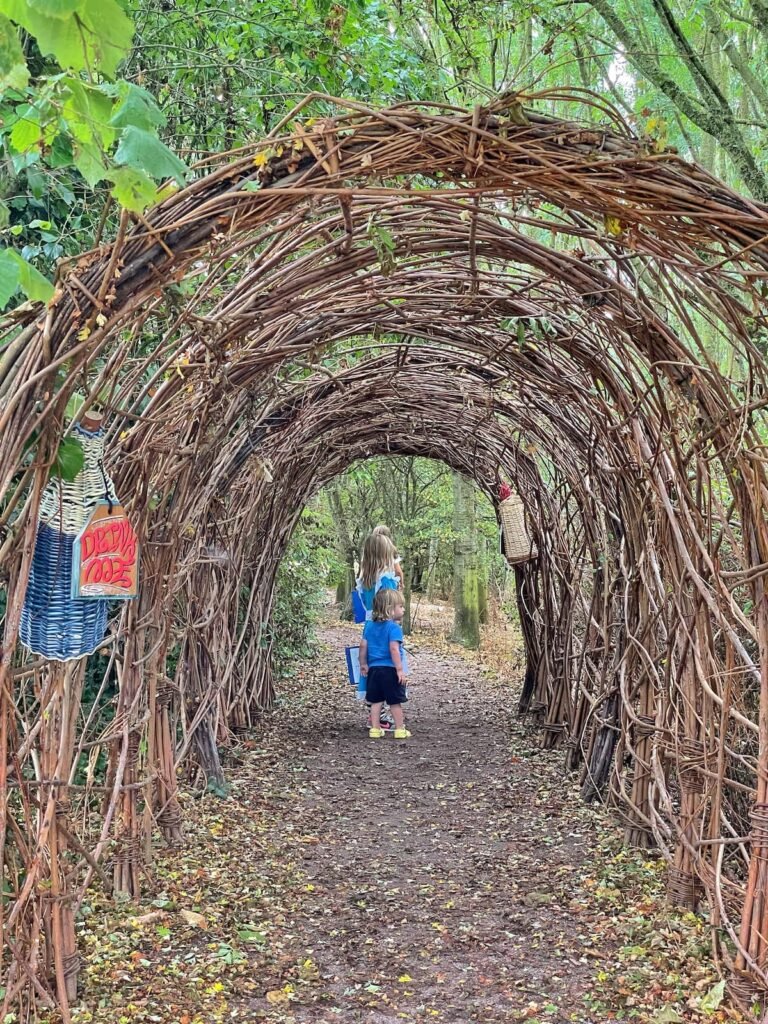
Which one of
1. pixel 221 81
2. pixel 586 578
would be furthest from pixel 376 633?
pixel 221 81

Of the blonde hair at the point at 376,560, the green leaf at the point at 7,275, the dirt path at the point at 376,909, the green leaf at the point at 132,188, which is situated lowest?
the dirt path at the point at 376,909

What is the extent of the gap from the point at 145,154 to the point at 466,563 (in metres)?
10.1

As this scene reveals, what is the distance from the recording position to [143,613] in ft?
10.5

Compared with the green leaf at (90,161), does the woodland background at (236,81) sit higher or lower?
higher

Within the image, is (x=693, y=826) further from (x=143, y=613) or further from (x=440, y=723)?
(x=440, y=723)

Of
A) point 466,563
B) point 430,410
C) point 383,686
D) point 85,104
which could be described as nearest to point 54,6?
point 85,104

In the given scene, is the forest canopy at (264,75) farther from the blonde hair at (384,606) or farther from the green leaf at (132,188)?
the blonde hair at (384,606)

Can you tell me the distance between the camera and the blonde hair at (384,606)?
6.35 meters

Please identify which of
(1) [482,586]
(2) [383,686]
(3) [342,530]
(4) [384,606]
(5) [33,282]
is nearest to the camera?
(5) [33,282]

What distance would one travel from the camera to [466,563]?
11.2 metres

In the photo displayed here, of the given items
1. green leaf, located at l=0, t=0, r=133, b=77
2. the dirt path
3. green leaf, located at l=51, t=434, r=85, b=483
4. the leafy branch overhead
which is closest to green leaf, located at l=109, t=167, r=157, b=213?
the leafy branch overhead

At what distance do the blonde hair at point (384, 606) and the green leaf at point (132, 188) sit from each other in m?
5.10

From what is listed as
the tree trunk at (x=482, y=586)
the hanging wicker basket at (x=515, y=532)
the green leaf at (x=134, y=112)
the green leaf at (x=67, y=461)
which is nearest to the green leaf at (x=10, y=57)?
the green leaf at (x=134, y=112)

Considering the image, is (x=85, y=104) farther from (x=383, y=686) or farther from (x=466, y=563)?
(x=466, y=563)
